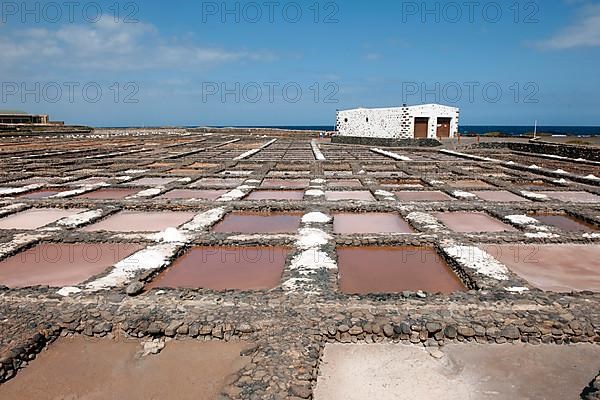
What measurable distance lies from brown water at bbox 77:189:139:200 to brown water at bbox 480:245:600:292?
8.27 meters

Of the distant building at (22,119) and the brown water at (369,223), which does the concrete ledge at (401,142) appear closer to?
the brown water at (369,223)

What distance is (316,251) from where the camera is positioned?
5.79m

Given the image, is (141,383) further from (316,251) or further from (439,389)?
(316,251)

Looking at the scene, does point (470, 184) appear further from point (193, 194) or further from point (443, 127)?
point (443, 127)

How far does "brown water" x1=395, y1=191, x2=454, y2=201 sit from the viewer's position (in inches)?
394

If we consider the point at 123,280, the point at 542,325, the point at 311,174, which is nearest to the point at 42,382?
the point at 123,280

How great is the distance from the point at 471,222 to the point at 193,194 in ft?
21.6

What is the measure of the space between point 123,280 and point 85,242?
2149 millimetres

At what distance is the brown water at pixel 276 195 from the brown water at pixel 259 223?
5.20 ft

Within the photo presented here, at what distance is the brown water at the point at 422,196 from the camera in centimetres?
1002

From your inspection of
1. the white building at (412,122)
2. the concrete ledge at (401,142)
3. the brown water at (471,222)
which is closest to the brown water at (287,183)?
→ the brown water at (471,222)

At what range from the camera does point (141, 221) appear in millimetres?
7828

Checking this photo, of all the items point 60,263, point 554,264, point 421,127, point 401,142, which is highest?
point 421,127

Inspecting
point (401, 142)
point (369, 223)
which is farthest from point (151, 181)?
point (401, 142)
